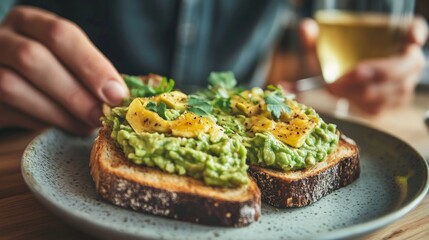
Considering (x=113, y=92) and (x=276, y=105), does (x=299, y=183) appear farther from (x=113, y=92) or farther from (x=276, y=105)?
(x=113, y=92)

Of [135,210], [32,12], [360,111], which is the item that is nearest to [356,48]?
[360,111]

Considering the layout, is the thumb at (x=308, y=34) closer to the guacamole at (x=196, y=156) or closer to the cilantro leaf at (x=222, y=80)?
the cilantro leaf at (x=222, y=80)

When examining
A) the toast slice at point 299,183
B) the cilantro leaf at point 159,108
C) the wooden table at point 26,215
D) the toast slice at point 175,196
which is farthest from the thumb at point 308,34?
the toast slice at point 175,196

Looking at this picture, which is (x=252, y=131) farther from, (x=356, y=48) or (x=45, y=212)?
(x=356, y=48)

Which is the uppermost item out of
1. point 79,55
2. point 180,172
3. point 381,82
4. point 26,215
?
point 79,55

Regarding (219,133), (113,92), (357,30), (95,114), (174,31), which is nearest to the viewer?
(219,133)

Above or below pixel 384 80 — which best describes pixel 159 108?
above

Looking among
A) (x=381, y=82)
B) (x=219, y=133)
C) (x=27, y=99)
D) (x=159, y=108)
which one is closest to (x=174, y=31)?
(x=381, y=82)
